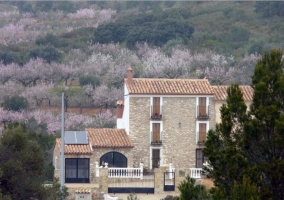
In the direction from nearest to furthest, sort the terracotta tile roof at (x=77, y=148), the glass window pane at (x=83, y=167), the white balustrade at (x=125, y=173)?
the white balustrade at (x=125, y=173)
the terracotta tile roof at (x=77, y=148)
the glass window pane at (x=83, y=167)

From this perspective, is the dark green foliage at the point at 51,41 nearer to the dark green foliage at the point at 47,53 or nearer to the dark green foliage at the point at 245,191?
the dark green foliage at the point at 47,53

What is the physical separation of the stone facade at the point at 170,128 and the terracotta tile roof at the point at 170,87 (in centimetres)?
26

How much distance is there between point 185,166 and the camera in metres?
42.0

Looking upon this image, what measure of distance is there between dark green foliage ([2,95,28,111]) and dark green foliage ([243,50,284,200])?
34.8 metres

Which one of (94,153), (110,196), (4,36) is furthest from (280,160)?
(4,36)

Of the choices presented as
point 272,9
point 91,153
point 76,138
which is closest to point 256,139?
point 91,153

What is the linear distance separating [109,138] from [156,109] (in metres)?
2.30

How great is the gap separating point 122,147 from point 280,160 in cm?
2029

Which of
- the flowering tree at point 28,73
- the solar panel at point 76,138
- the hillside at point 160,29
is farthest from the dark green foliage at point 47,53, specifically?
the solar panel at point 76,138

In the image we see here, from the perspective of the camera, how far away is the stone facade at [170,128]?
1663 inches

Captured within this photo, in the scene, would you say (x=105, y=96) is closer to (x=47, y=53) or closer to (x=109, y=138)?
(x=47, y=53)

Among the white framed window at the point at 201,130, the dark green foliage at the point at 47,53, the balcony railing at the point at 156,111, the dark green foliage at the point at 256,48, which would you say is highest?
the dark green foliage at the point at 256,48

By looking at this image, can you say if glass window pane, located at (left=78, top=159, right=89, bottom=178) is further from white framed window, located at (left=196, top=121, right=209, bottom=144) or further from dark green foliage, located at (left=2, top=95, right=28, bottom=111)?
dark green foliage, located at (left=2, top=95, right=28, bottom=111)

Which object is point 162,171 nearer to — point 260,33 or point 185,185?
point 185,185
